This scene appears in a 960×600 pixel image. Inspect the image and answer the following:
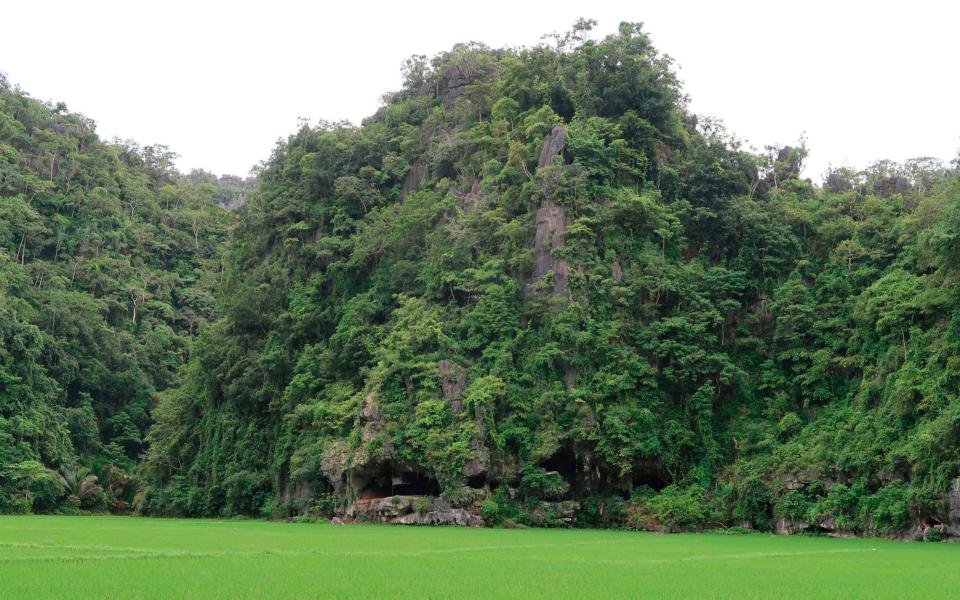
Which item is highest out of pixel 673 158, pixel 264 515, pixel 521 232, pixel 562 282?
pixel 673 158

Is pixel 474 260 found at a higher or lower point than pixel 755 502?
higher

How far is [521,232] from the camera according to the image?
38.9 metres

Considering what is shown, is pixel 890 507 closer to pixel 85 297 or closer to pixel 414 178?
pixel 414 178

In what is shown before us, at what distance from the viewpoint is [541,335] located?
36.9m

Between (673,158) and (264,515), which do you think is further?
(673,158)

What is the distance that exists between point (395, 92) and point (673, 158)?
19219mm

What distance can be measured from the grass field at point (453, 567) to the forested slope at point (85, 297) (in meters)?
25.6

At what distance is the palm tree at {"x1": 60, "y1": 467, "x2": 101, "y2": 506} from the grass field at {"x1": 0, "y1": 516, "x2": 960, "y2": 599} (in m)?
24.7

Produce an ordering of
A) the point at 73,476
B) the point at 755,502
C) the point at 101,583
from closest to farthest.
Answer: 1. the point at 101,583
2. the point at 755,502
3. the point at 73,476

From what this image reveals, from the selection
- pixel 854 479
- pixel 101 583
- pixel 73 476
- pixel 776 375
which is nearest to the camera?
pixel 101 583

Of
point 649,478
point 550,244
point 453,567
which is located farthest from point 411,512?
point 453,567

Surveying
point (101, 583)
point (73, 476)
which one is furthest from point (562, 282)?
point (73, 476)

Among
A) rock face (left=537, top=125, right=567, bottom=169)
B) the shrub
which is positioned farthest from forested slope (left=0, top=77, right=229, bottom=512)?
the shrub

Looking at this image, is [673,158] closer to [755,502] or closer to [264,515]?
[755,502]
